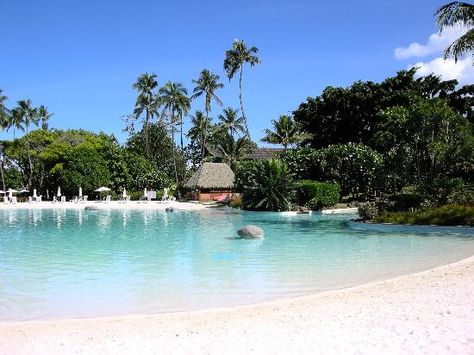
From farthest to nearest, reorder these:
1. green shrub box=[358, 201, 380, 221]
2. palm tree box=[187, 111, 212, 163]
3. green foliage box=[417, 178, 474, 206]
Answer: palm tree box=[187, 111, 212, 163] < green shrub box=[358, 201, 380, 221] < green foliage box=[417, 178, 474, 206]

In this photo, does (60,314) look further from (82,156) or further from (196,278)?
(82,156)

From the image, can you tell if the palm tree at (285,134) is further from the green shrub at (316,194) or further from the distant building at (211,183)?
the green shrub at (316,194)

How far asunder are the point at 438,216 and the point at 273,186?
48.0ft

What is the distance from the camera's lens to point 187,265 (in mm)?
12586

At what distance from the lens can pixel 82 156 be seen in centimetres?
5694

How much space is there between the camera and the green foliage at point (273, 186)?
110ft

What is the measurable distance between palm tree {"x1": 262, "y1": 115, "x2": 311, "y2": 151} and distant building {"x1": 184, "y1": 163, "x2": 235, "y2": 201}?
227 inches

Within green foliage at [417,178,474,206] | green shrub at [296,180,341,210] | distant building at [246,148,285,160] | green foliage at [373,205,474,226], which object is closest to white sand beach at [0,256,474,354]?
green foliage at [373,205,474,226]

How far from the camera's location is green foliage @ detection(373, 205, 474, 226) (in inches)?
768

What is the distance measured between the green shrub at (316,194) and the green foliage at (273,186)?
137 centimetres

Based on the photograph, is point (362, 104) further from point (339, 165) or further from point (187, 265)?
point (187, 265)

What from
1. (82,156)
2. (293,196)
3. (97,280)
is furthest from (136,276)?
(82,156)

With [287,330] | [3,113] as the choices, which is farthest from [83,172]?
[287,330]

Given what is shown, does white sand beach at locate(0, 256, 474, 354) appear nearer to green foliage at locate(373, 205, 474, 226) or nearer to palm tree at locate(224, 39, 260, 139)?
green foliage at locate(373, 205, 474, 226)
